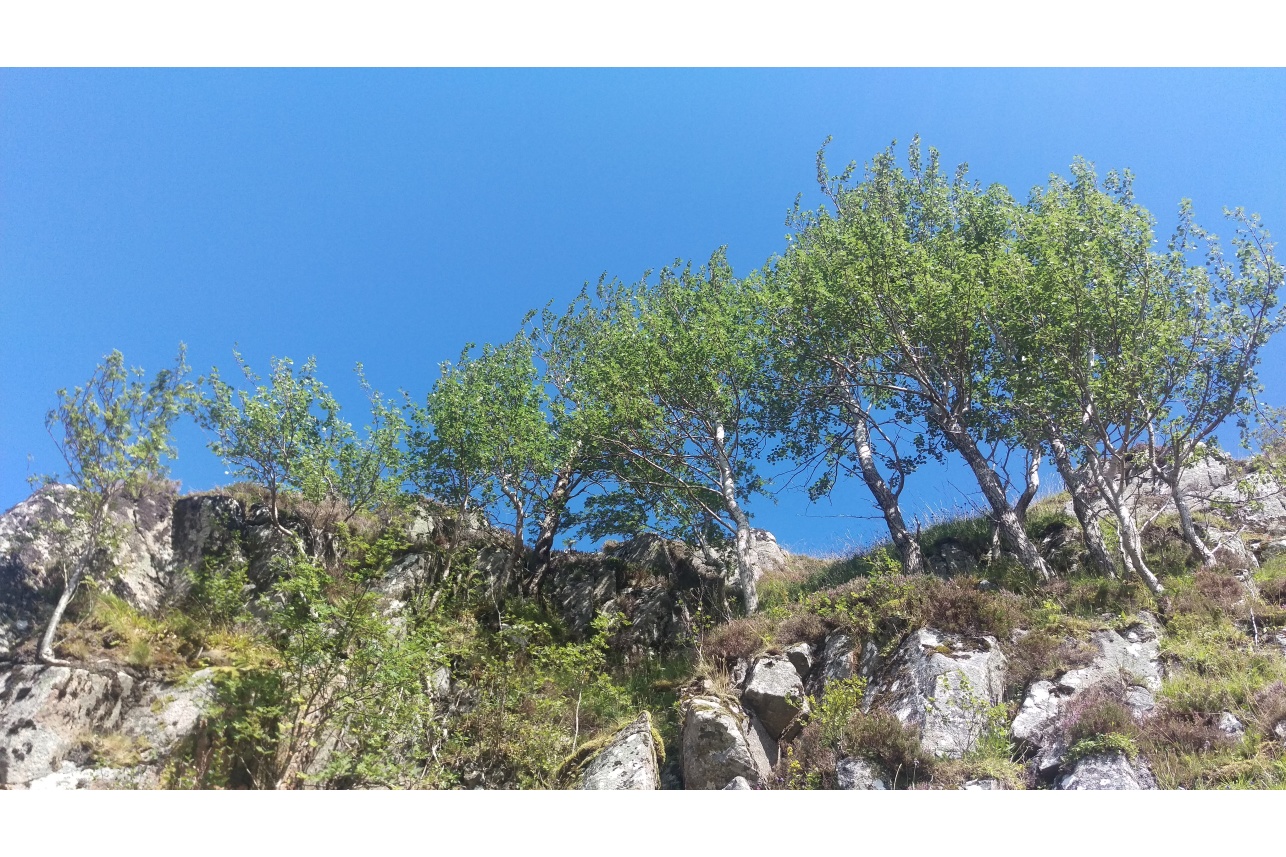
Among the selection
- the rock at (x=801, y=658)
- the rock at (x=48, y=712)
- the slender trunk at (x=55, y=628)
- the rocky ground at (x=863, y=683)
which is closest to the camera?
the rocky ground at (x=863, y=683)

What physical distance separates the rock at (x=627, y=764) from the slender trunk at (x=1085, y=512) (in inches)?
427

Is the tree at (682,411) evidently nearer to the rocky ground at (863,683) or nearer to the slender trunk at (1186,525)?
the rocky ground at (863,683)

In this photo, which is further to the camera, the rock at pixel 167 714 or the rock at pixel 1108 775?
the rock at pixel 167 714

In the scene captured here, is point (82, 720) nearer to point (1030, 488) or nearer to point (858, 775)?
point (858, 775)

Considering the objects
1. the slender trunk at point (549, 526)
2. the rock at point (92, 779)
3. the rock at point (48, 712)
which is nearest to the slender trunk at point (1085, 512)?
the slender trunk at point (549, 526)

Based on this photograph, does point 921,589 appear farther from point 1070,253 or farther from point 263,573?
point 263,573

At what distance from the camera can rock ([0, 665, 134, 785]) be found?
10867 millimetres

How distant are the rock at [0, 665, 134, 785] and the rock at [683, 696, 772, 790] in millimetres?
10857

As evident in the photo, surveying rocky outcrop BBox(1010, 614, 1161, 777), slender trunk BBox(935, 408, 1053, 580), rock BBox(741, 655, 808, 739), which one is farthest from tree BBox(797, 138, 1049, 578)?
rock BBox(741, 655, 808, 739)

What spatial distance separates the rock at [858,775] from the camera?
9.62 metres

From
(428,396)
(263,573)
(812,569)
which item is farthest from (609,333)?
(263,573)

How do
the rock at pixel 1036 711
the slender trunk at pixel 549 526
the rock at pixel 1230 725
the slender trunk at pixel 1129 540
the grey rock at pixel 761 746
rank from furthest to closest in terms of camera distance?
the slender trunk at pixel 549 526 → the slender trunk at pixel 1129 540 → the grey rock at pixel 761 746 → the rock at pixel 1036 711 → the rock at pixel 1230 725

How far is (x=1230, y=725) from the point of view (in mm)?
8867

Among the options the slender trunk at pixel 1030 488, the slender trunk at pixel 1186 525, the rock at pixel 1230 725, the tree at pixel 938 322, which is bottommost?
the rock at pixel 1230 725
